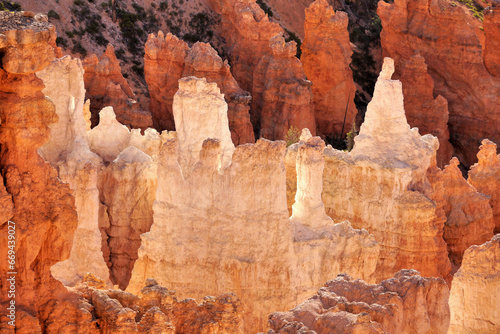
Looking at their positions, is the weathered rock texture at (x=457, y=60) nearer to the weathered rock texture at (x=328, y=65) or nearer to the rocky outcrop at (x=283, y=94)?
the weathered rock texture at (x=328, y=65)

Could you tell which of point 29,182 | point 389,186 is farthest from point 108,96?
point 29,182

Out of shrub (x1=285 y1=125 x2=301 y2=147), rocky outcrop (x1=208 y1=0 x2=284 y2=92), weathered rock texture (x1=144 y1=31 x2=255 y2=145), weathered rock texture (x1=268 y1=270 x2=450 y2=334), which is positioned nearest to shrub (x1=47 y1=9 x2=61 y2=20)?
rocky outcrop (x1=208 y1=0 x2=284 y2=92)

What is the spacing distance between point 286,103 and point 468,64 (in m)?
9.25

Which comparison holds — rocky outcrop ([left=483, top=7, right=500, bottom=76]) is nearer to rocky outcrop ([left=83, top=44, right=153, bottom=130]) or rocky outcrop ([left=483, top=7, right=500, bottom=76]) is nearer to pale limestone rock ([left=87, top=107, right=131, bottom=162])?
rocky outcrop ([left=83, top=44, right=153, bottom=130])

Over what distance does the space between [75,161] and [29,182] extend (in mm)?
7790

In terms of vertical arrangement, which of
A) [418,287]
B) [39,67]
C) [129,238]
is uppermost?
[39,67]

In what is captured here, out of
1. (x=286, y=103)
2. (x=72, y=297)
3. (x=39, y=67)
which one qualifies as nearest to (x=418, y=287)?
(x=72, y=297)

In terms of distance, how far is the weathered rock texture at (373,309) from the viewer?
10172 mm

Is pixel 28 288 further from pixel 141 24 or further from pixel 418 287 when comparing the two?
pixel 141 24

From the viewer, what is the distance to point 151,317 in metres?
11.2

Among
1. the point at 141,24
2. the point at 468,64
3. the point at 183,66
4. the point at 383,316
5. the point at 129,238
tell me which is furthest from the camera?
the point at 141,24

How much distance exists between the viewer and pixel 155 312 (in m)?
11.2

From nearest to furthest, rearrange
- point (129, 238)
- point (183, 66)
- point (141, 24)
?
point (129, 238) → point (183, 66) → point (141, 24)

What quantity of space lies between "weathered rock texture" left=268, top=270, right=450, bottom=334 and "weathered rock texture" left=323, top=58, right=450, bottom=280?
26.5 feet
